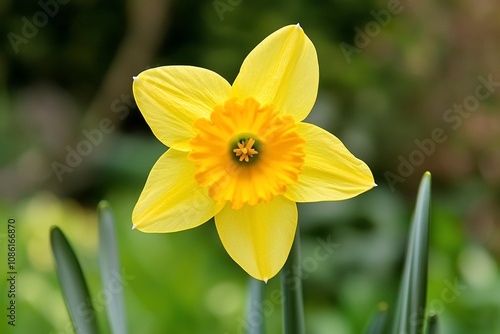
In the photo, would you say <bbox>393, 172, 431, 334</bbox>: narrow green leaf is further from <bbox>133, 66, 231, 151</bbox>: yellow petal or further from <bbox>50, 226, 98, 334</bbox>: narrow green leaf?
<bbox>50, 226, 98, 334</bbox>: narrow green leaf

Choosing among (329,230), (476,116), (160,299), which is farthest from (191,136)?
(476,116)

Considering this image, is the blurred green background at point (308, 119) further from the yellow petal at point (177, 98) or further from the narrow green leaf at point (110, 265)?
the yellow petal at point (177, 98)

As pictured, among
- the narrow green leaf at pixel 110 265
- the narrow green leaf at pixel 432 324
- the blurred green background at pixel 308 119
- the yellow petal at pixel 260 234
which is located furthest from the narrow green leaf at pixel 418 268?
the blurred green background at pixel 308 119

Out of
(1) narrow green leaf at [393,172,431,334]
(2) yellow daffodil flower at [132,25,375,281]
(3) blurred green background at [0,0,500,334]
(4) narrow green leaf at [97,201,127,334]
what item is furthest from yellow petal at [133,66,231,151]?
(3) blurred green background at [0,0,500,334]

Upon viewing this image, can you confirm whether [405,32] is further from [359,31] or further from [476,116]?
[476,116]

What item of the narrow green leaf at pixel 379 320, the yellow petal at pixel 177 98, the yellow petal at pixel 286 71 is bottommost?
the narrow green leaf at pixel 379 320

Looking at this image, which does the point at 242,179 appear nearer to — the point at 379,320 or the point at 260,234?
the point at 260,234
